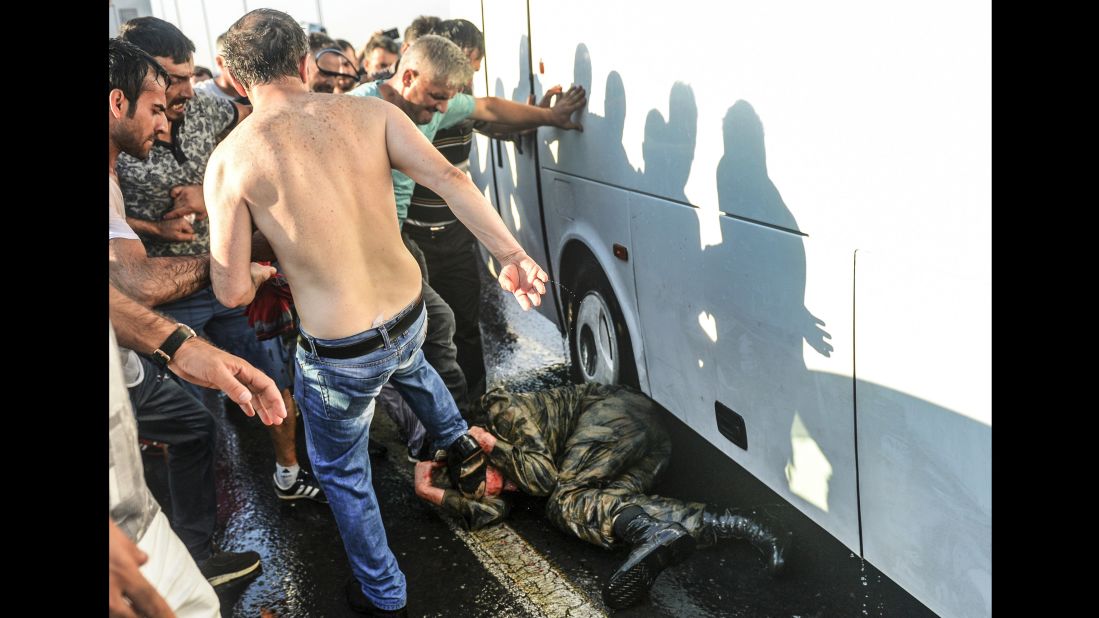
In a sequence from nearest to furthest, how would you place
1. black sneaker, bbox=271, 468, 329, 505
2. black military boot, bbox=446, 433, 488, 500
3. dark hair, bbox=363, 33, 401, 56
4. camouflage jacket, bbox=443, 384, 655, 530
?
black military boot, bbox=446, 433, 488, 500
camouflage jacket, bbox=443, 384, 655, 530
black sneaker, bbox=271, 468, 329, 505
dark hair, bbox=363, 33, 401, 56

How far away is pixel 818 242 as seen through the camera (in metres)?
2.42

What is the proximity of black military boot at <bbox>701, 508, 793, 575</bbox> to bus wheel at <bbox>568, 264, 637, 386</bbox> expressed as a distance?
880 mm

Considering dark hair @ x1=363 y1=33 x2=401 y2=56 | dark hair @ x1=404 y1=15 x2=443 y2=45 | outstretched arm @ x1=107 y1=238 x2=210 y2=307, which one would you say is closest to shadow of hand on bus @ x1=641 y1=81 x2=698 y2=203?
outstretched arm @ x1=107 y1=238 x2=210 y2=307

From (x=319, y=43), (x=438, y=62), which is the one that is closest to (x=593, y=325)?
(x=438, y=62)

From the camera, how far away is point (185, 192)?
363 cm

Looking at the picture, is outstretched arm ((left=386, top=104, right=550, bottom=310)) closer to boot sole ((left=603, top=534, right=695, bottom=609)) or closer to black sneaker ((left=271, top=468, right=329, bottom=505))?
boot sole ((left=603, top=534, right=695, bottom=609))

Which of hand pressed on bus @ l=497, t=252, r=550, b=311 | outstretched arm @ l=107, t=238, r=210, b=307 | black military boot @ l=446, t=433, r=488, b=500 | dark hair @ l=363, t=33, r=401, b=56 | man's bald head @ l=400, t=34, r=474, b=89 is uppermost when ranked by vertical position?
dark hair @ l=363, t=33, r=401, b=56

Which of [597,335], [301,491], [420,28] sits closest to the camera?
[301,491]

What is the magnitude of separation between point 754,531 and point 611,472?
0.66 metres

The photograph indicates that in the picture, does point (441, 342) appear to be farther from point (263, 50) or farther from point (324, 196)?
point (263, 50)

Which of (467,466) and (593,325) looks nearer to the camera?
(467,466)

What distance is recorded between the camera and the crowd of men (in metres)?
2.55

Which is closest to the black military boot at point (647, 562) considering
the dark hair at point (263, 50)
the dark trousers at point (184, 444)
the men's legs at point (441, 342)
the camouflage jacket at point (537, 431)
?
the camouflage jacket at point (537, 431)
